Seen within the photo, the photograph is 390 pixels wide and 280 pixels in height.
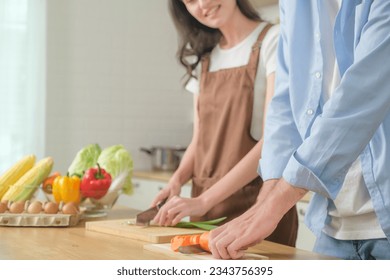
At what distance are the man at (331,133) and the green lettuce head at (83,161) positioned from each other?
2.34ft

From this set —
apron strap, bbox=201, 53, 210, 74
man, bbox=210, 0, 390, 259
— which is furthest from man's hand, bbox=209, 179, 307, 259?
apron strap, bbox=201, 53, 210, 74

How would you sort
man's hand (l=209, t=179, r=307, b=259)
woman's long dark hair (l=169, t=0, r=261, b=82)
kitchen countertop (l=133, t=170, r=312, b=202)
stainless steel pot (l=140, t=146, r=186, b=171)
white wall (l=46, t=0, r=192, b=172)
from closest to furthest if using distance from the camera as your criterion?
man's hand (l=209, t=179, r=307, b=259)
woman's long dark hair (l=169, t=0, r=261, b=82)
kitchen countertop (l=133, t=170, r=312, b=202)
white wall (l=46, t=0, r=192, b=172)
stainless steel pot (l=140, t=146, r=186, b=171)

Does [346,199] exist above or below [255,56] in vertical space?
below

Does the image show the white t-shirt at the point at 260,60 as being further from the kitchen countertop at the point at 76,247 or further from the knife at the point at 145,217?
the kitchen countertop at the point at 76,247

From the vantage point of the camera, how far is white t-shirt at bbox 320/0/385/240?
1.22 meters

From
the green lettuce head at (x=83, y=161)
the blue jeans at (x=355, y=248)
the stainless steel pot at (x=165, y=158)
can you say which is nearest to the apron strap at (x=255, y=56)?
the green lettuce head at (x=83, y=161)

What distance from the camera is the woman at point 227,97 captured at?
1.79 meters

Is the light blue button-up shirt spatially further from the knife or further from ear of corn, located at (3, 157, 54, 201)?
ear of corn, located at (3, 157, 54, 201)

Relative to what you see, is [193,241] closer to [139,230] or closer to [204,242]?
[204,242]

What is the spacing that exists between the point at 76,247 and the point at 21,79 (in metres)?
2.33

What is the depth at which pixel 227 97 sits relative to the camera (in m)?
1.91

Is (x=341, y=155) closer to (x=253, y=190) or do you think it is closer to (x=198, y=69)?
(x=253, y=190)

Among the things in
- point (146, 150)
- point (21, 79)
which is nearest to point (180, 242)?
point (21, 79)

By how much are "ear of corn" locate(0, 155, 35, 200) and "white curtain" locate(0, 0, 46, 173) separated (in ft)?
5.52
